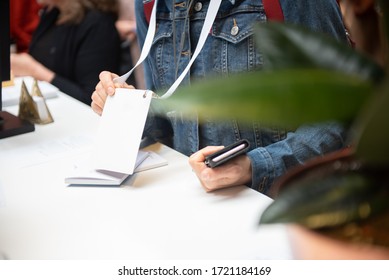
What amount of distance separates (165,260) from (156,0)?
63 centimetres

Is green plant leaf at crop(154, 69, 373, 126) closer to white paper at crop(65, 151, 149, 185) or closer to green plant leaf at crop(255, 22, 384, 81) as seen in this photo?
green plant leaf at crop(255, 22, 384, 81)

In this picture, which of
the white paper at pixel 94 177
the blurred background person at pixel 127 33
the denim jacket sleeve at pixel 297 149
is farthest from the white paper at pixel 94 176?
the blurred background person at pixel 127 33

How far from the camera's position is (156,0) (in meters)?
1.09

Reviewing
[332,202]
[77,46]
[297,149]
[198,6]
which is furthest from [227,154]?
[77,46]

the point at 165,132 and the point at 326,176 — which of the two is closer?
the point at 326,176

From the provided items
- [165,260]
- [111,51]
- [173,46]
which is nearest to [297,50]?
[165,260]

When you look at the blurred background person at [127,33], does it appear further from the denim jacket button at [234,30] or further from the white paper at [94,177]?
the white paper at [94,177]

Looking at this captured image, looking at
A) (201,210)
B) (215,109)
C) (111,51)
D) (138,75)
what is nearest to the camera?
(215,109)

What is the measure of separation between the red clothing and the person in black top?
3.01ft

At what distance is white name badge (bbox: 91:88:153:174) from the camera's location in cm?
90

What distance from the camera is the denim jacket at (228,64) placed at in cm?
92

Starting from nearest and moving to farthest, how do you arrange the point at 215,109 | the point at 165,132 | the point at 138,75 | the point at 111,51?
the point at 215,109
the point at 165,132
the point at 138,75
the point at 111,51

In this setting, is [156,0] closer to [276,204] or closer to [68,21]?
[276,204]

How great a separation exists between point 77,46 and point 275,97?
1674 millimetres
